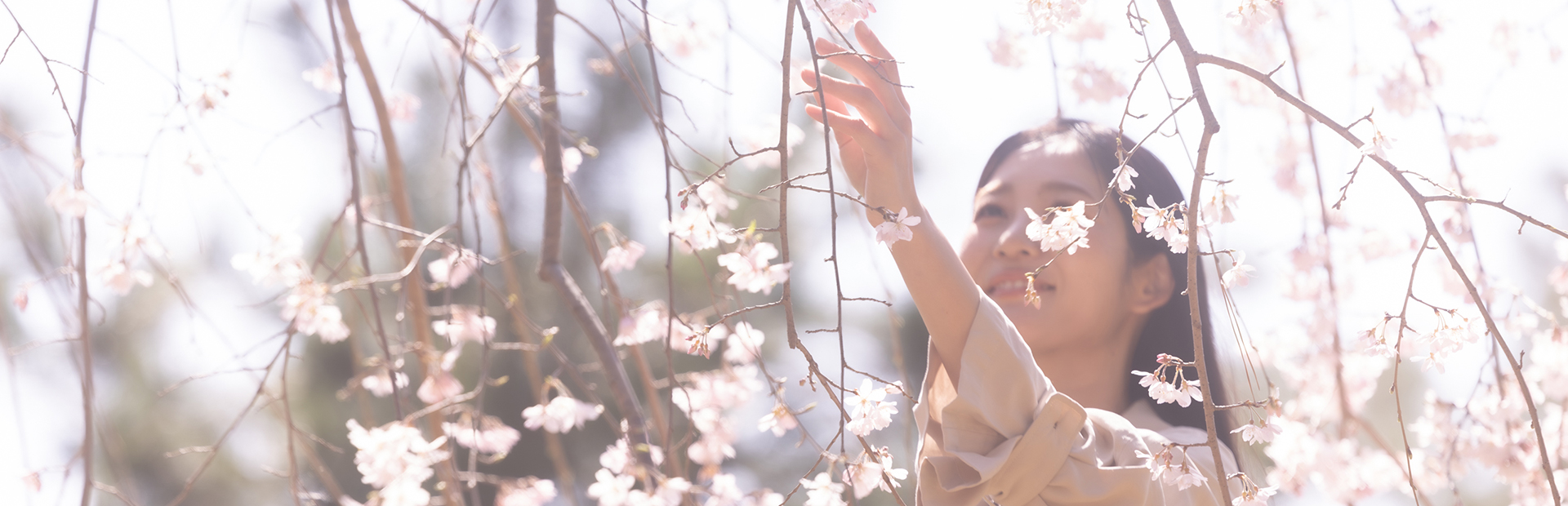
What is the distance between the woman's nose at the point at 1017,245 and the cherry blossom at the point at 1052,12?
0.88 ft

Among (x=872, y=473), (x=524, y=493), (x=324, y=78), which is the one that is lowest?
(x=524, y=493)

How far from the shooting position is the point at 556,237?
3.25ft

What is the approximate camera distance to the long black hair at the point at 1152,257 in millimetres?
1118

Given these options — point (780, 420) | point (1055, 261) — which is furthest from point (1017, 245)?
point (780, 420)

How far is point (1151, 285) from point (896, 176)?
1.85 feet

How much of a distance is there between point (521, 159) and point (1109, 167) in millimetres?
3708

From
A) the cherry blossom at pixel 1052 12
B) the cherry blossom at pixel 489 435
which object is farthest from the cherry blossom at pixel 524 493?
the cherry blossom at pixel 1052 12

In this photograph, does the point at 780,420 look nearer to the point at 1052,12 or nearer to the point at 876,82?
the point at 876,82

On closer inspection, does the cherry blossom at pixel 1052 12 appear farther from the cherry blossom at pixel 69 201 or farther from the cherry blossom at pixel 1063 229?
the cherry blossom at pixel 69 201

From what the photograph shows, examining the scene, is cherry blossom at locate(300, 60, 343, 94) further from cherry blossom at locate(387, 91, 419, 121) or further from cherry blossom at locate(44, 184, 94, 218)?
cherry blossom at locate(44, 184, 94, 218)

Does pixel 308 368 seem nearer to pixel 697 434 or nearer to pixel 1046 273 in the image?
pixel 697 434

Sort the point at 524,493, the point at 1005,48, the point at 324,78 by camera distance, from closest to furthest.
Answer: the point at 524,493 → the point at 324,78 → the point at 1005,48

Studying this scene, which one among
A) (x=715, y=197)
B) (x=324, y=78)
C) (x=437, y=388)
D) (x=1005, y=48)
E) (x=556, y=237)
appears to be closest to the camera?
(x=556, y=237)

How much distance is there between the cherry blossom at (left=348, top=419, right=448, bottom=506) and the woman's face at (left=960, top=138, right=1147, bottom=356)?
0.61 meters
